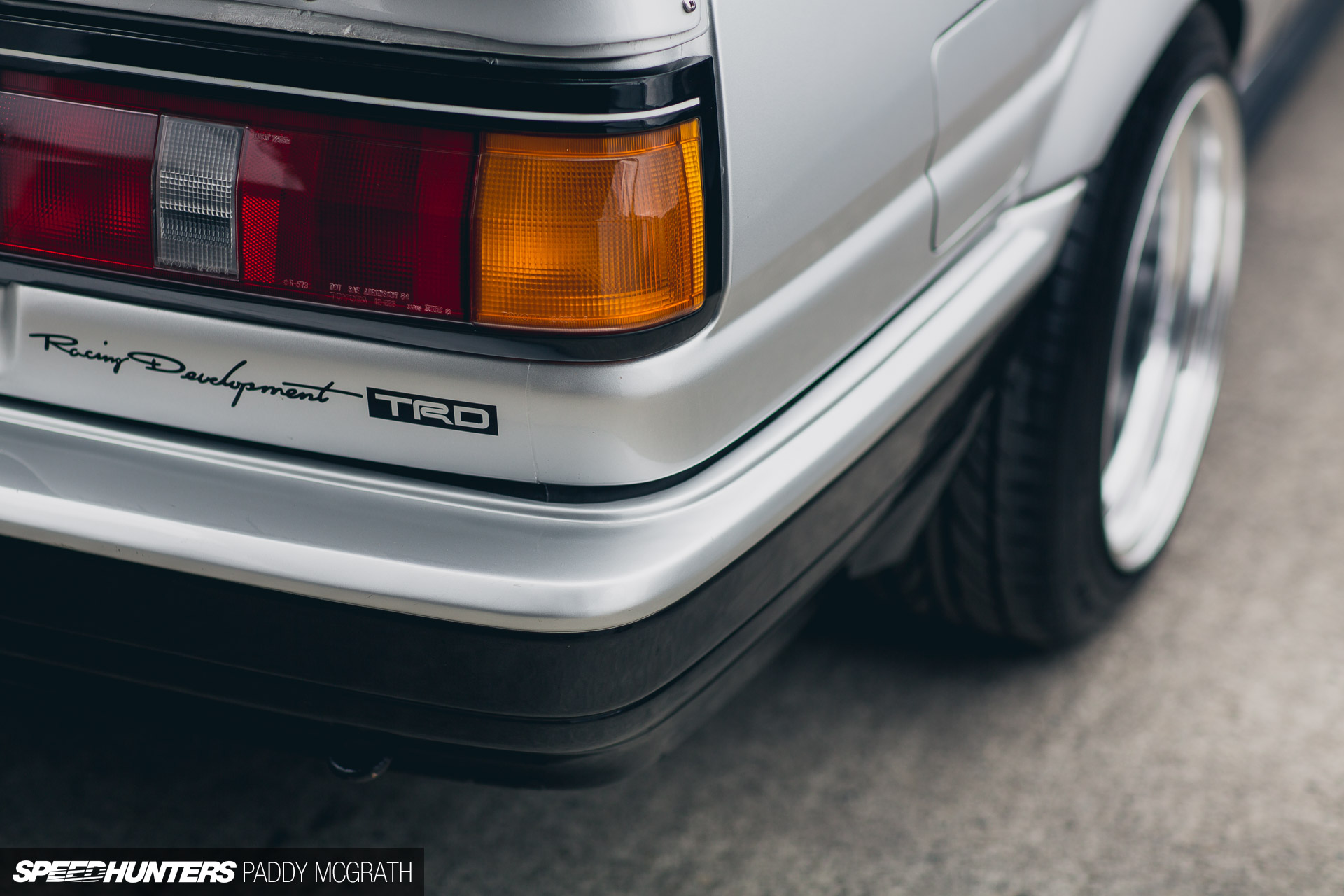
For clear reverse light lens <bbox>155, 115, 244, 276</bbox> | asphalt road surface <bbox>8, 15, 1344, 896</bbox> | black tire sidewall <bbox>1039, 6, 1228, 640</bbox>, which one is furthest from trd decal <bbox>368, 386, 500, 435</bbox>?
black tire sidewall <bbox>1039, 6, 1228, 640</bbox>

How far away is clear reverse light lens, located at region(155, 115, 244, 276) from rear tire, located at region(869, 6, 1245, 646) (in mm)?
1138

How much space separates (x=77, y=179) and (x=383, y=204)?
30cm

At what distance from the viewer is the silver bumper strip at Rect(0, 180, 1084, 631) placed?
1.10 m

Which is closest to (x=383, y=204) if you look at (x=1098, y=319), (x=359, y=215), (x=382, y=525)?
(x=359, y=215)

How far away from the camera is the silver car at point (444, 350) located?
1.04 meters

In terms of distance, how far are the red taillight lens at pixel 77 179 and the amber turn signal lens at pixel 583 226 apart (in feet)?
1.04

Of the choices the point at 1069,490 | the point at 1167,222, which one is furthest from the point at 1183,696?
the point at 1167,222

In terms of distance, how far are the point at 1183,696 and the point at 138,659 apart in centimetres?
163

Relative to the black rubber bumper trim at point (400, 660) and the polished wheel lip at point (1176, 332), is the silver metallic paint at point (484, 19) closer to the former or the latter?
the black rubber bumper trim at point (400, 660)

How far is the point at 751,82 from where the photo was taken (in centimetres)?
111

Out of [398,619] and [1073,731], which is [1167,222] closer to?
[1073,731]

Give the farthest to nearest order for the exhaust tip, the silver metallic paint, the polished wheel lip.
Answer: the polished wheel lip < the exhaust tip < the silver metallic paint

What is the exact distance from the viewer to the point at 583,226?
1054 mm

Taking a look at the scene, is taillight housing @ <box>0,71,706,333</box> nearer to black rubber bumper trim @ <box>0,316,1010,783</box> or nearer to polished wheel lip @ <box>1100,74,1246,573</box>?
black rubber bumper trim @ <box>0,316,1010,783</box>
